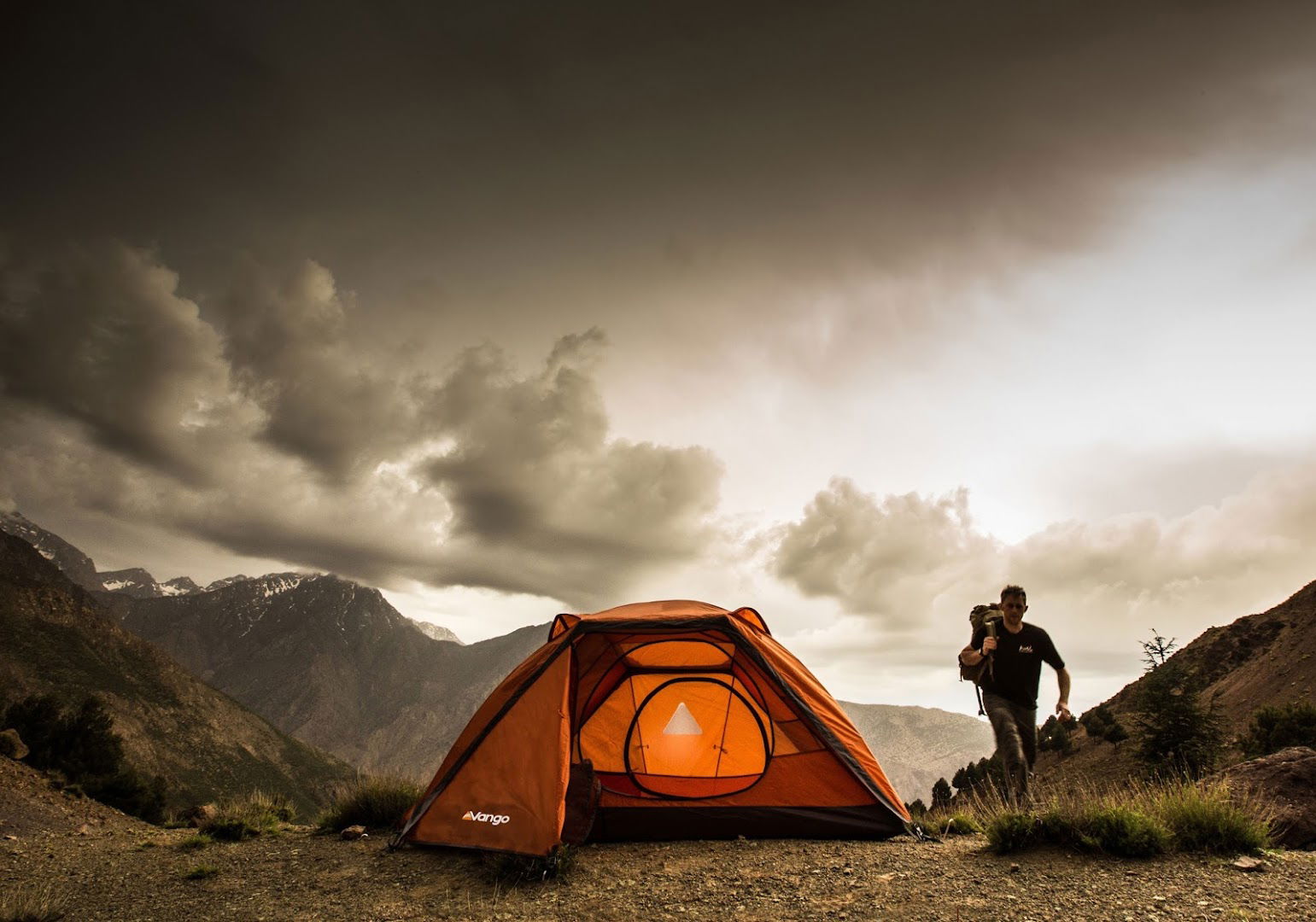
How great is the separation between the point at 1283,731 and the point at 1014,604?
1519 cm

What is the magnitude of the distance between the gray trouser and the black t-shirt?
0.10m

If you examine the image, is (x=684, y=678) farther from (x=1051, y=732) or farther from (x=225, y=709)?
(x=225, y=709)

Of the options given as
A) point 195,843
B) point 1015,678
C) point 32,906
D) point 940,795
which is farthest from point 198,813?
point 940,795

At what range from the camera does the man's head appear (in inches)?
305

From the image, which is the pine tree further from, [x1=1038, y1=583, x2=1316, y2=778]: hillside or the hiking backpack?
the hiking backpack

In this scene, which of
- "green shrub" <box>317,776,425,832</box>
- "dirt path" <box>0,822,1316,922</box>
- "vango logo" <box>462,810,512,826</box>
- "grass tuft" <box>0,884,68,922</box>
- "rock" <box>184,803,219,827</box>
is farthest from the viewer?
"rock" <box>184,803,219,827</box>

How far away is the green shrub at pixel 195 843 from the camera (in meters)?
8.01

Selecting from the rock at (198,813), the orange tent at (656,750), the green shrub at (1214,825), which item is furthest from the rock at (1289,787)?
the rock at (198,813)

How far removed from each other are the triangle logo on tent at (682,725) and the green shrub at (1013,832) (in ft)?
12.2

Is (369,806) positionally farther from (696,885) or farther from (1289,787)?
(1289,787)

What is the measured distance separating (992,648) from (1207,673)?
3598cm

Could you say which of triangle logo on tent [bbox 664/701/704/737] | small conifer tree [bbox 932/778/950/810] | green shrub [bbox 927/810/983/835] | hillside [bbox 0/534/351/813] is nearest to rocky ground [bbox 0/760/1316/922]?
green shrub [bbox 927/810/983/835]

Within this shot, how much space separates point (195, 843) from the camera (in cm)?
811

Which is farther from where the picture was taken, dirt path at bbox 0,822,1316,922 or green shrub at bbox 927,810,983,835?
green shrub at bbox 927,810,983,835
